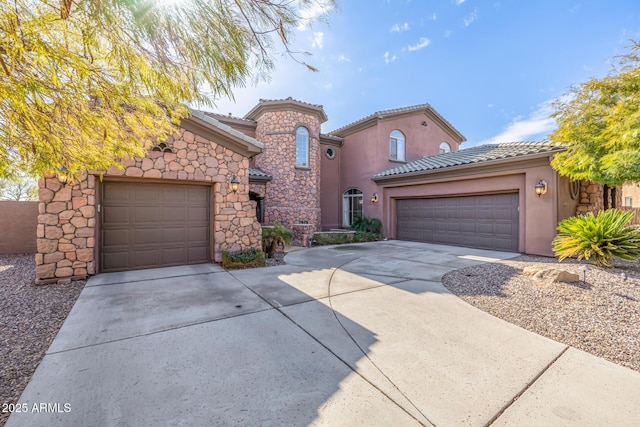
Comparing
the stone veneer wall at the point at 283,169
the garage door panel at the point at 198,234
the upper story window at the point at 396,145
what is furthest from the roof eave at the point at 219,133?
the upper story window at the point at 396,145

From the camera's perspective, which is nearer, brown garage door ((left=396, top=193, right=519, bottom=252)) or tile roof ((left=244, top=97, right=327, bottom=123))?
brown garage door ((left=396, top=193, right=519, bottom=252))

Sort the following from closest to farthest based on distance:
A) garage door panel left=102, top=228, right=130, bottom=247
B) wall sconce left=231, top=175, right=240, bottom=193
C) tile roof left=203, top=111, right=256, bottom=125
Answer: garage door panel left=102, top=228, right=130, bottom=247
wall sconce left=231, top=175, right=240, bottom=193
tile roof left=203, top=111, right=256, bottom=125

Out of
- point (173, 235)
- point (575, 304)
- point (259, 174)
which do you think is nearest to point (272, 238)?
point (173, 235)

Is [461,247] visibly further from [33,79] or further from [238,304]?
[33,79]

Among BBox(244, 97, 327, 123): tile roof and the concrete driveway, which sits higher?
BBox(244, 97, 327, 123): tile roof

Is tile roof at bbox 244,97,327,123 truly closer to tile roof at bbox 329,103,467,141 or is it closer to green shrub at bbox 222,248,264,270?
tile roof at bbox 329,103,467,141

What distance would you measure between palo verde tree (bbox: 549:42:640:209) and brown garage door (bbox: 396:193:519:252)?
2.28 metres

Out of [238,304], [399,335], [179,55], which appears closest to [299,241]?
[238,304]

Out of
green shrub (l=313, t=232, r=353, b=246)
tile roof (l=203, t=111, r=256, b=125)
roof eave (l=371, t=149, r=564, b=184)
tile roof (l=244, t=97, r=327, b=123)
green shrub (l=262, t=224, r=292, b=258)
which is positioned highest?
tile roof (l=244, t=97, r=327, b=123)

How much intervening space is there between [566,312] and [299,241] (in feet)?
29.9

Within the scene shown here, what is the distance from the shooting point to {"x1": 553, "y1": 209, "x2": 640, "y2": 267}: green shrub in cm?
537

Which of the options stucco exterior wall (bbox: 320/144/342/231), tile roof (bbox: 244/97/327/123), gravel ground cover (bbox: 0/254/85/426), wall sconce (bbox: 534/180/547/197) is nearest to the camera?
gravel ground cover (bbox: 0/254/85/426)

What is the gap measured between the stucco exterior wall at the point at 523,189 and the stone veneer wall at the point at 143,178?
769cm

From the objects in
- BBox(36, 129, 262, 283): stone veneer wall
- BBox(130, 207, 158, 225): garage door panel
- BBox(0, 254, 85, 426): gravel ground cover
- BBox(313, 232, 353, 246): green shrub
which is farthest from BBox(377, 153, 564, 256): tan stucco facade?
BBox(0, 254, 85, 426): gravel ground cover
